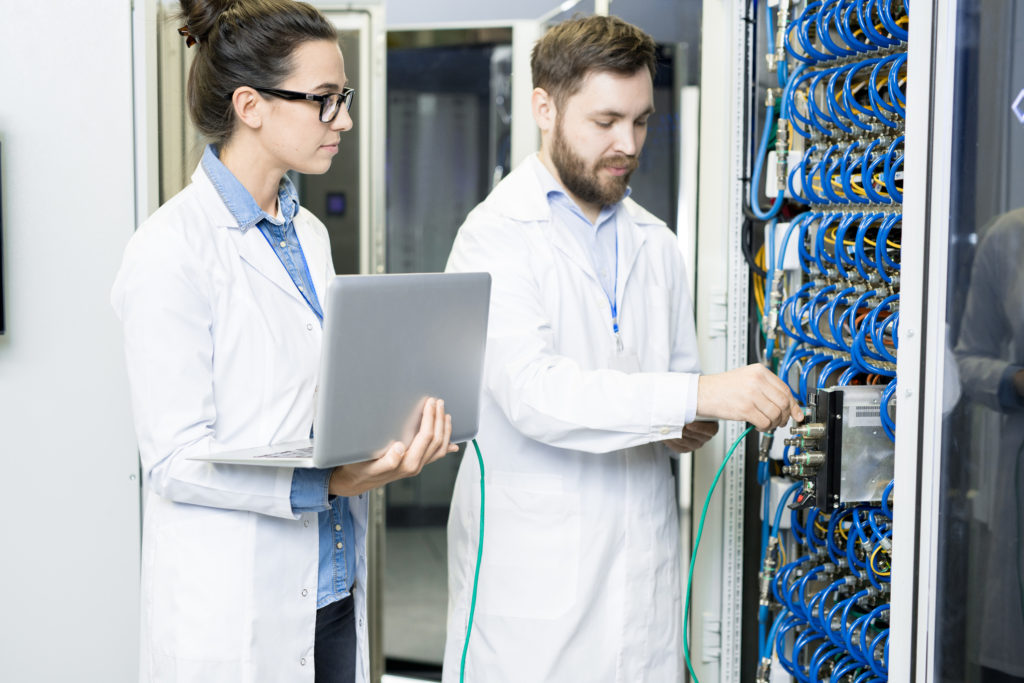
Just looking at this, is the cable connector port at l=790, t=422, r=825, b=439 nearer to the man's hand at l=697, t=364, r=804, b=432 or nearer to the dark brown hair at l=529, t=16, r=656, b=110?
the man's hand at l=697, t=364, r=804, b=432

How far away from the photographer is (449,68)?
10.5 feet

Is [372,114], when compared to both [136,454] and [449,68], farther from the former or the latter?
[136,454]

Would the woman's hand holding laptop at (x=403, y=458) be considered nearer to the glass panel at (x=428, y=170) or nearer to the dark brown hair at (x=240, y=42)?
the dark brown hair at (x=240, y=42)

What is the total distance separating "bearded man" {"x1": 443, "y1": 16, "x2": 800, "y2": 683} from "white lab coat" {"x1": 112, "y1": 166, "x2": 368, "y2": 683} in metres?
0.41

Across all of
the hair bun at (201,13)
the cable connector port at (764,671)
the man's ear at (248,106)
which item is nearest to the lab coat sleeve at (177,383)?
the man's ear at (248,106)

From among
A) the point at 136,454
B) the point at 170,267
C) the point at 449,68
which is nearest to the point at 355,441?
the point at 170,267

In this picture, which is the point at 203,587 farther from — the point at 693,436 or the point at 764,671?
the point at 764,671

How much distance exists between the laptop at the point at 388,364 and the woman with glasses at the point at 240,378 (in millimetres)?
26

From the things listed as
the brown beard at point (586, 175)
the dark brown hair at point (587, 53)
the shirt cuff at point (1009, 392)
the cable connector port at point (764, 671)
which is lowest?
the cable connector port at point (764, 671)

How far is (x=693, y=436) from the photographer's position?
5.61 ft

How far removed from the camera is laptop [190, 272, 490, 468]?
109cm

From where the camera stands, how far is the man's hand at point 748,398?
4.79 ft

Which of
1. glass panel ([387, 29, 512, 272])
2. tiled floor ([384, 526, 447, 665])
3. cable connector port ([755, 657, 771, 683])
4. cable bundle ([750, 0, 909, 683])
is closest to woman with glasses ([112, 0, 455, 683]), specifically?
cable bundle ([750, 0, 909, 683])

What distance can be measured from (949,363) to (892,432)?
1.26 ft
